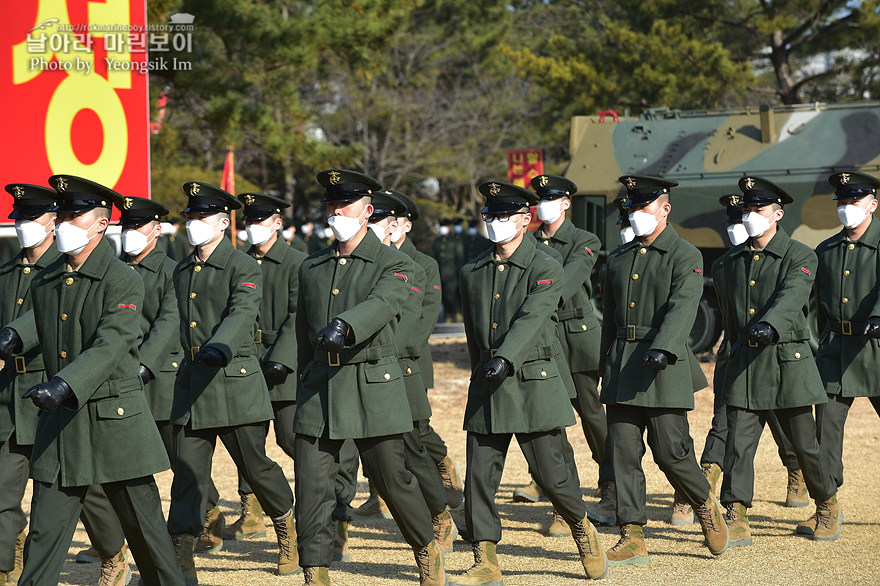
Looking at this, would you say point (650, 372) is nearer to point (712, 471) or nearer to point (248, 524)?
point (712, 471)

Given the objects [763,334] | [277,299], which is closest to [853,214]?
[763,334]

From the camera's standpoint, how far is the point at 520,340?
5.79 metres

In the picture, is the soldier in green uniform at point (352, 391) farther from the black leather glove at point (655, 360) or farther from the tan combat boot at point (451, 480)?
the tan combat boot at point (451, 480)

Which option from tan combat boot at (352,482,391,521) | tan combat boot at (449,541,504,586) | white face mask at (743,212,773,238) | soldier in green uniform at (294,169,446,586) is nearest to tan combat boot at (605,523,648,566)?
tan combat boot at (449,541,504,586)

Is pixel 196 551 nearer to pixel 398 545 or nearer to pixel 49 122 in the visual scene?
pixel 398 545

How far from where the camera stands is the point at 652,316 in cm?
648

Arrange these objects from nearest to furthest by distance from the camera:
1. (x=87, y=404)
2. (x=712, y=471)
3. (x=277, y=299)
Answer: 1. (x=87, y=404)
2. (x=277, y=299)
3. (x=712, y=471)

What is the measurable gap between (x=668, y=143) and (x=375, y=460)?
11115mm

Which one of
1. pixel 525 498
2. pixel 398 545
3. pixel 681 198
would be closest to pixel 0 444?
pixel 398 545

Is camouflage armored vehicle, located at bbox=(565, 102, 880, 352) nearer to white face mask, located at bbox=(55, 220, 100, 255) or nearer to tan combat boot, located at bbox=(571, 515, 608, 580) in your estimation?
tan combat boot, located at bbox=(571, 515, 608, 580)

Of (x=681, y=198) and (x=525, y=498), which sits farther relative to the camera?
(x=681, y=198)

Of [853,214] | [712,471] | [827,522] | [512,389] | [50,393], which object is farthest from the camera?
[712,471]

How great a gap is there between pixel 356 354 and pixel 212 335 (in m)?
1.03

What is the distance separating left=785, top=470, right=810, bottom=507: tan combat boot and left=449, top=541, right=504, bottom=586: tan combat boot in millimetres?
2787
